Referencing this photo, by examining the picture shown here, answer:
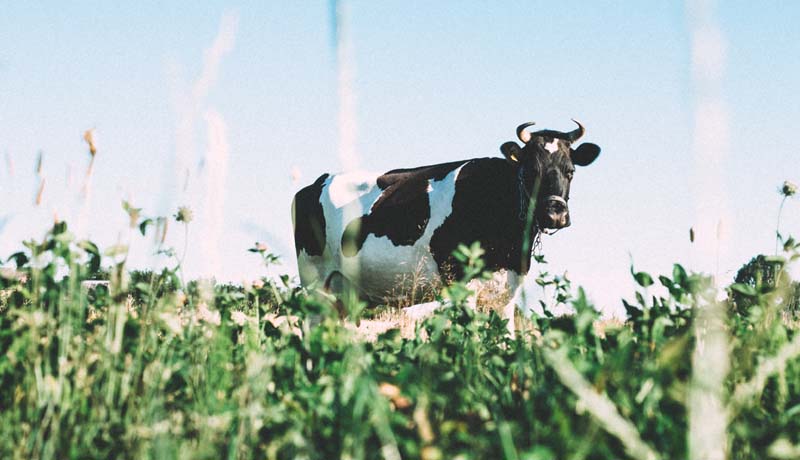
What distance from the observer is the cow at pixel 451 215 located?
23.5 feet

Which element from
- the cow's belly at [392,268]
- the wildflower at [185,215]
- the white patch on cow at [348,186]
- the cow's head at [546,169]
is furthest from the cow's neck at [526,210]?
the wildflower at [185,215]

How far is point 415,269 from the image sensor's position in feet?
25.6

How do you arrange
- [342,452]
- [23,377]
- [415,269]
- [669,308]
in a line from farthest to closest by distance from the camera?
1. [415,269]
2. [669,308]
3. [23,377]
4. [342,452]

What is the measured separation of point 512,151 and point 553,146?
16.2 inches

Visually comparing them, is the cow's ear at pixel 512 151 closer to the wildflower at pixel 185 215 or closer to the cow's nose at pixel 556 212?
the cow's nose at pixel 556 212

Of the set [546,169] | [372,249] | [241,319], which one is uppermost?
[546,169]

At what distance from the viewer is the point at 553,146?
289 inches

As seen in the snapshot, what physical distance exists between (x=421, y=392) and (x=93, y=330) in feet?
3.69

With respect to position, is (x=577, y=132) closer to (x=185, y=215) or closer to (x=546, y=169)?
(x=546, y=169)

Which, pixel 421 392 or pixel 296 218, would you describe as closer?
pixel 421 392

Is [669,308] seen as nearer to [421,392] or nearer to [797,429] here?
[797,429]

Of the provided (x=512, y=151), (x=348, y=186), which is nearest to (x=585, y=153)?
(x=512, y=151)

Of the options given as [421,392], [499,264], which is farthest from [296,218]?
[421,392]

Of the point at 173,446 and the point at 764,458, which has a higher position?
the point at 173,446
